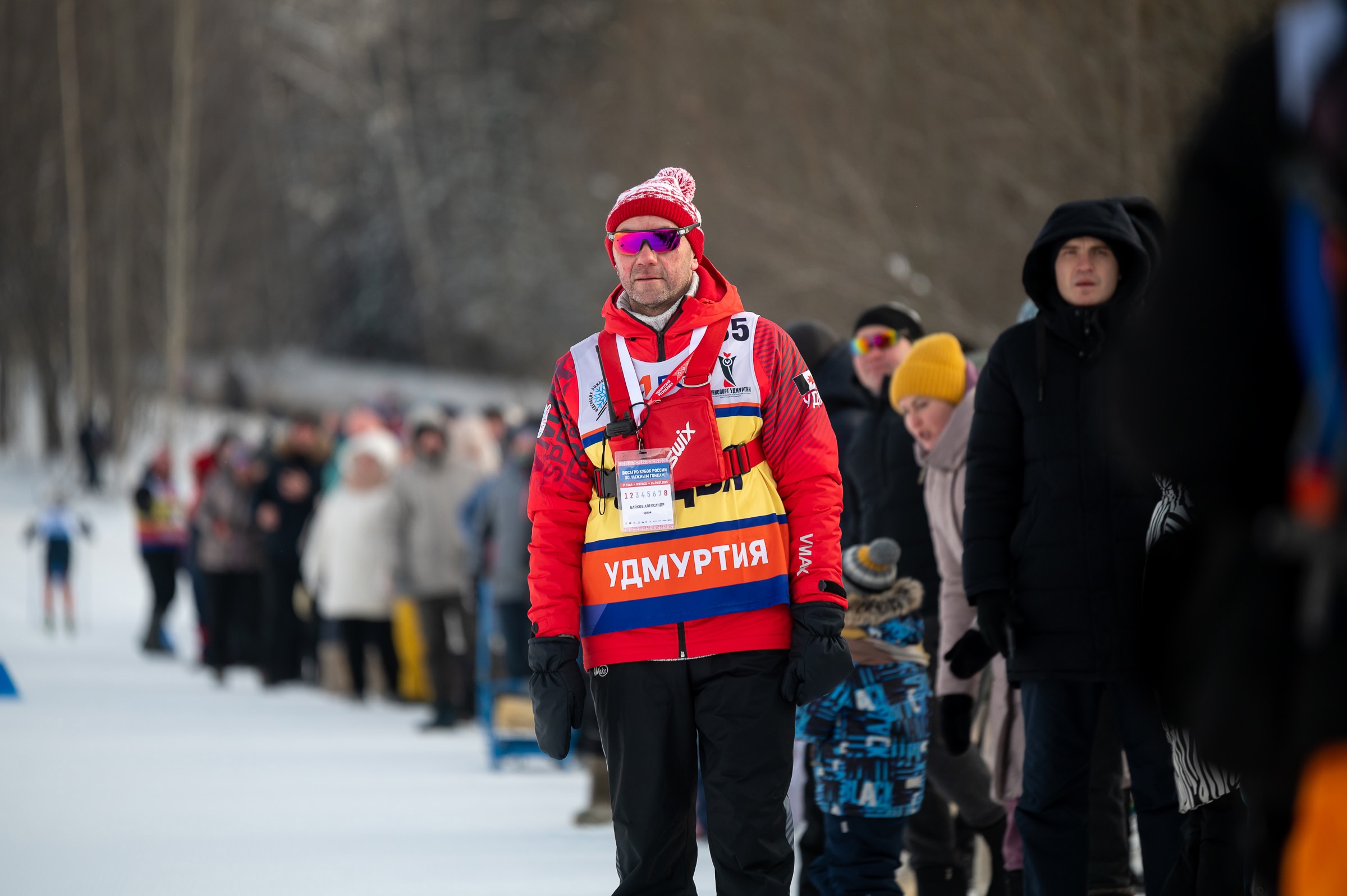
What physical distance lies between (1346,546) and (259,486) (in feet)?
46.8

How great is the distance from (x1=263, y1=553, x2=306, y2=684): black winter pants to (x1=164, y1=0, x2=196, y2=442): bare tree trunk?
21762mm

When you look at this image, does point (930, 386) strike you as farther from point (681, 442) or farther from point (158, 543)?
point (158, 543)

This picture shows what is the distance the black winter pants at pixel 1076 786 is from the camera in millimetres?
4418

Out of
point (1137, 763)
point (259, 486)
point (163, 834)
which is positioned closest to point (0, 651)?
point (259, 486)

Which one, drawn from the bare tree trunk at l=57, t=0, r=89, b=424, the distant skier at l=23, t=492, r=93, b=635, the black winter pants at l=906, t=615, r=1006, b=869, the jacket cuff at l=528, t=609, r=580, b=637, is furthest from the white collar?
the bare tree trunk at l=57, t=0, r=89, b=424

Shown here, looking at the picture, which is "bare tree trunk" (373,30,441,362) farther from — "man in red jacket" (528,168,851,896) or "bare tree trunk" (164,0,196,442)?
"man in red jacket" (528,168,851,896)

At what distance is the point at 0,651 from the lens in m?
17.0

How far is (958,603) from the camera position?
16.7 feet

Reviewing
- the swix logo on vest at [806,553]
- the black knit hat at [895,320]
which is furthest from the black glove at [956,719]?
the black knit hat at [895,320]

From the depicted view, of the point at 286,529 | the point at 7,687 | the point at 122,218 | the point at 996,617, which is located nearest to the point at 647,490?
the point at 996,617

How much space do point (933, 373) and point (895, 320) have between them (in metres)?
0.69

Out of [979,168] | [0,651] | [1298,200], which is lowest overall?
[0,651]

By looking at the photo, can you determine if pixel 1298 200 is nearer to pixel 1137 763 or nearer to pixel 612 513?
pixel 612 513

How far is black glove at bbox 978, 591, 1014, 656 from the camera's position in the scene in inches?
176
